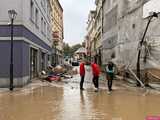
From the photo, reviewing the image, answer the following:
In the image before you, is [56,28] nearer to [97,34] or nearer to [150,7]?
[97,34]

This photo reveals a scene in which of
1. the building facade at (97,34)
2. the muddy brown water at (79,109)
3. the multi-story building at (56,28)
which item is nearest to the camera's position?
the muddy brown water at (79,109)

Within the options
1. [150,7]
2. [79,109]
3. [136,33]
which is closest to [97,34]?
[136,33]

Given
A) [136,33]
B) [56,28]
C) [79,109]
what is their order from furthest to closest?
[56,28]
[136,33]
[79,109]

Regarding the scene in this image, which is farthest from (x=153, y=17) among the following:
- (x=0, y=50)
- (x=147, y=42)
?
(x=0, y=50)

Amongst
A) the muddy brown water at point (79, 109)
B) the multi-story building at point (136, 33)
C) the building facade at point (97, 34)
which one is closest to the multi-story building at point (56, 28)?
the building facade at point (97, 34)

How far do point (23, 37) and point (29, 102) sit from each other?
23.9 ft

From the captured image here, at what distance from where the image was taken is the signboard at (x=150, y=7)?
18344 millimetres

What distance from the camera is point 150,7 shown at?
19.4 meters

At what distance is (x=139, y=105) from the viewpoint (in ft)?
40.2

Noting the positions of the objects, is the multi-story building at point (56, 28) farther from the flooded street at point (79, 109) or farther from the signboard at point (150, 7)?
the flooded street at point (79, 109)

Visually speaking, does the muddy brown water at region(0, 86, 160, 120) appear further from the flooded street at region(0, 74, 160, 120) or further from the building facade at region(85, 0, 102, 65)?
the building facade at region(85, 0, 102, 65)

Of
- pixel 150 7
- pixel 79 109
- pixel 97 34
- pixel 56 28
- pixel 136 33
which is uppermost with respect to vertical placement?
pixel 56 28

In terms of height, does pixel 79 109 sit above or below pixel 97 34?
below

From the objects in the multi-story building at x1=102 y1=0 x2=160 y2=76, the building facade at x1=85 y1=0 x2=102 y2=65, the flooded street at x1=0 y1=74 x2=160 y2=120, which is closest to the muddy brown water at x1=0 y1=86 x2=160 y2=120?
the flooded street at x1=0 y1=74 x2=160 y2=120
